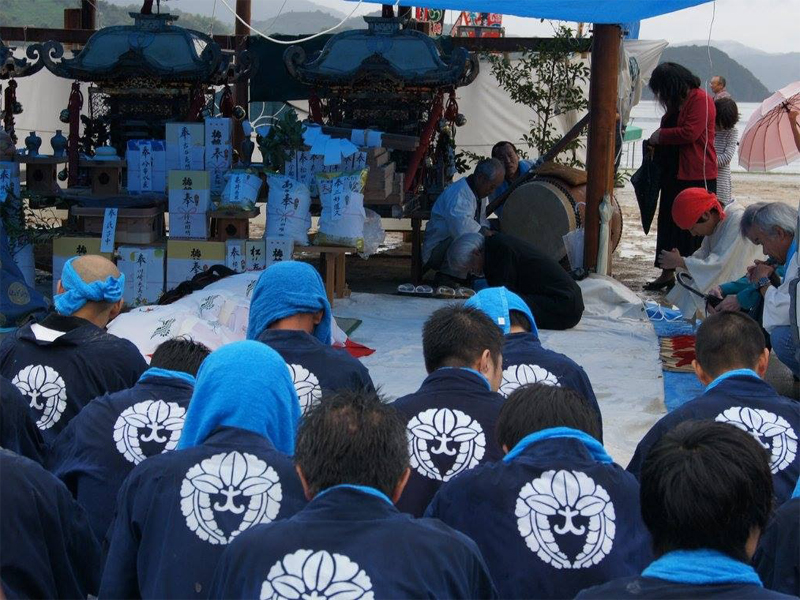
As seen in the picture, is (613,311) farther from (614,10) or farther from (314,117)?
(314,117)

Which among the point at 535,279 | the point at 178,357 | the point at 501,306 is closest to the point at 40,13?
the point at 535,279

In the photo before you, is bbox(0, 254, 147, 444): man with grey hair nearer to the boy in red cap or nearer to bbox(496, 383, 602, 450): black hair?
bbox(496, 383, 602, 450): black hair

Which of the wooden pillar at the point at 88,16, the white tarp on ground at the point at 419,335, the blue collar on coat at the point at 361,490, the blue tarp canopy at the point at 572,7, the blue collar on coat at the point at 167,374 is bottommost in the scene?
the white tarp on ground at the point at 419,335

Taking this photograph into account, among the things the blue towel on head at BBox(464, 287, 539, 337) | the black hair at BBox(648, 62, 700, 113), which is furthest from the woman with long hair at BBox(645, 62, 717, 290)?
the blue towel on head at BBox(464, 287, 539, 337)

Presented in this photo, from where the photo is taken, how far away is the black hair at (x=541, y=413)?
7.47ft

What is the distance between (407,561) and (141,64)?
20.6ft

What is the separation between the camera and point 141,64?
7402 mm

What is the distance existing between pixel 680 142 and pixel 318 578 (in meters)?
6.86

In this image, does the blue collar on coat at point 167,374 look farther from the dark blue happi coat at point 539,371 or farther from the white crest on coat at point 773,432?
the white crest on coat at point 773,432

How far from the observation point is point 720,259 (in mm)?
6277

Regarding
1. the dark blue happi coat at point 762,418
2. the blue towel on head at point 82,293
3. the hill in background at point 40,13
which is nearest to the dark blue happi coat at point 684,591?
the dark blue happi coat at point 762,418

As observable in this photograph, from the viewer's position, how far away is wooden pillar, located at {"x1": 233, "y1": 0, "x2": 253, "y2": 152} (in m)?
10.6

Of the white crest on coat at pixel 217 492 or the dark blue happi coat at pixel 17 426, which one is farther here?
the dark blue happi coat at pixel 17 426

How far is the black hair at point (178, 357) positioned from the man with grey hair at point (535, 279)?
3817mm
